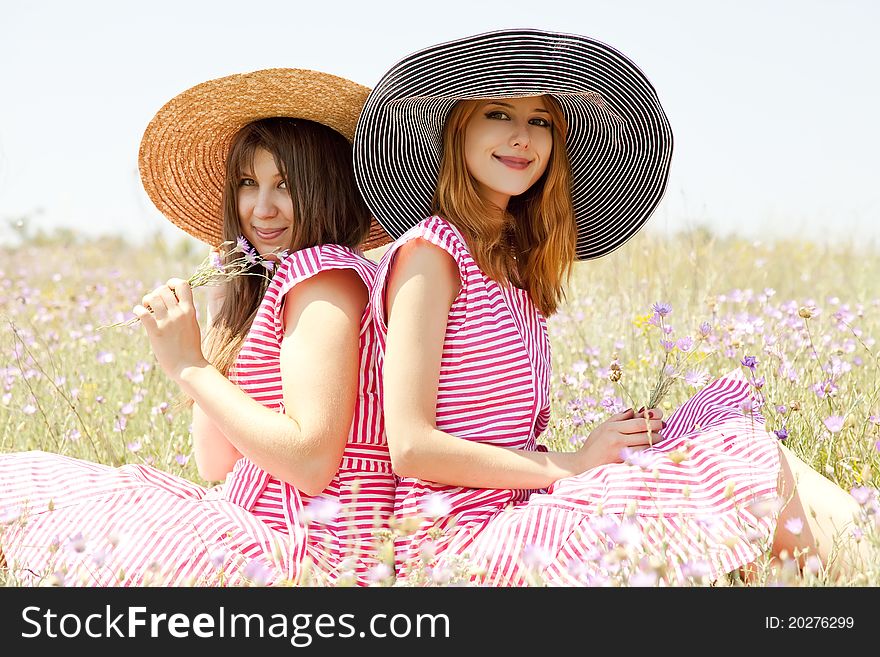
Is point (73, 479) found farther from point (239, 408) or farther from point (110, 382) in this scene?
point (110, 382)

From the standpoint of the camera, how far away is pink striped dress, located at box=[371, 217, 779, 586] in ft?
6.60

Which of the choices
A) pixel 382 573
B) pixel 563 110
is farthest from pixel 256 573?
pixel 563 110

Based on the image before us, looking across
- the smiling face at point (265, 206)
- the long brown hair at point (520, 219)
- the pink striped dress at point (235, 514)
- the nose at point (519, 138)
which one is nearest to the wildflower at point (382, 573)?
the pink striped dress at point (235, 514)

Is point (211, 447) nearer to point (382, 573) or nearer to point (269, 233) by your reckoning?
point (269, 233)

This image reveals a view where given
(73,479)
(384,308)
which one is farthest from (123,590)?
(384,308)

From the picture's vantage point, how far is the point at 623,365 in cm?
405

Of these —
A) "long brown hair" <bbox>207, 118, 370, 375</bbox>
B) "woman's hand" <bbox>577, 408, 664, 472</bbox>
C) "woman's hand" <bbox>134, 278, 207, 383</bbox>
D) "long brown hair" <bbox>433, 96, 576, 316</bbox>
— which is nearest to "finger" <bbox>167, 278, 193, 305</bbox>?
"woman's hand" <bbox>134, 278, 207, 383</bbox>

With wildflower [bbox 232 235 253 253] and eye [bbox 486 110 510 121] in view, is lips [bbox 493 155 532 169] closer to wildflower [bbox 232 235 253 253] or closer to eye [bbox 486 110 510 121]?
eye [bbox 486 110 510 121]

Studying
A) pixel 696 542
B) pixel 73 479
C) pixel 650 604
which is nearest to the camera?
pixel 650 604

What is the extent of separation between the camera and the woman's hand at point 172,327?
237cm

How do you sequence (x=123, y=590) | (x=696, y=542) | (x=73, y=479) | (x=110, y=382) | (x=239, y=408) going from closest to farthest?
(x=123, y=590) < (x=696, y=542) < (x=239, y=408) < (x=73, y=479) < (x=110, y=382)

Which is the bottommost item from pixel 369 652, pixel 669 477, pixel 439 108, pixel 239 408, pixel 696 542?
pixel 369 652

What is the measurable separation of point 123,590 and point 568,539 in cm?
95

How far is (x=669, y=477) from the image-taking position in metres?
2.22
